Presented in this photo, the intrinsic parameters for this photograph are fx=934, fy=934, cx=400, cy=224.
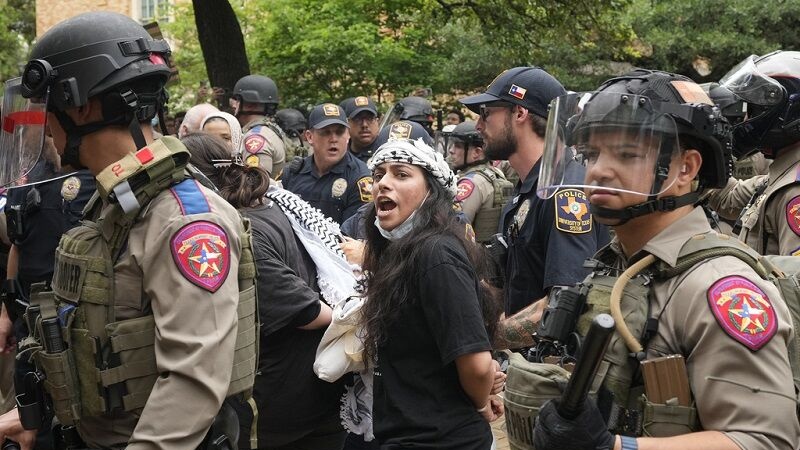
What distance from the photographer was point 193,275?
267 centimetres

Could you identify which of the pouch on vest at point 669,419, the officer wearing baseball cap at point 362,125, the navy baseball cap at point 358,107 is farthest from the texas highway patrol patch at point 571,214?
the navy baseball cap at point 358,107

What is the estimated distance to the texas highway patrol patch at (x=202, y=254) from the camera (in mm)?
2674

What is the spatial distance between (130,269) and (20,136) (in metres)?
0.76

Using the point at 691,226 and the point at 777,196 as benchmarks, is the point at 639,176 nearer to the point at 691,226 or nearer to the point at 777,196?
the point at 691,226

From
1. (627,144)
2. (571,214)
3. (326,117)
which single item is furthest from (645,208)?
(326,117)

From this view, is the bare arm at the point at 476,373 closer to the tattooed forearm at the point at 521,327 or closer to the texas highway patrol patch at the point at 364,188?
the tattooed forearm at the point at 521,327

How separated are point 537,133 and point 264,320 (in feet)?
6.19

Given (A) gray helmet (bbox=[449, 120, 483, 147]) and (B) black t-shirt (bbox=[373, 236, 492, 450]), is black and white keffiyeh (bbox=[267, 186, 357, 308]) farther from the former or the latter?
(A) gray helmet (bbox=[449, 120, 483, 147])

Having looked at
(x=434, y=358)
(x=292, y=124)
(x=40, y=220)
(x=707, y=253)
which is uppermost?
(x=707, y=253)

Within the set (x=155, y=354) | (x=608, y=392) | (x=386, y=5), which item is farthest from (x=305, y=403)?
(x=386, y=5)

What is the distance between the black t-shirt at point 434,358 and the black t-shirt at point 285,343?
647 millimetres

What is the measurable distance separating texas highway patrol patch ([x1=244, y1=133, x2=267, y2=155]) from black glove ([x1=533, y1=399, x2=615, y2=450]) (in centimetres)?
645

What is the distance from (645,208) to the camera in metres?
2.72

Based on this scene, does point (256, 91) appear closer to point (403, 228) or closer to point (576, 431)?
point (403, 228)
